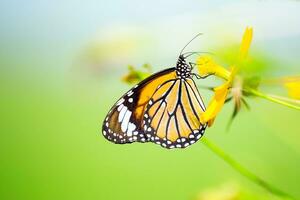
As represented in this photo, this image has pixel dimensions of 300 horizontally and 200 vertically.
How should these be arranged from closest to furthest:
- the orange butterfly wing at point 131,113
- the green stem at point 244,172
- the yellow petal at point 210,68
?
the green stem at point 244,172, the yellow petal at point 210,68, the orange butterfly wing at point 131,113

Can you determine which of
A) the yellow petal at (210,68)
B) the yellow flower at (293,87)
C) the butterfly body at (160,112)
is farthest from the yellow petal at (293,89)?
the butterfly body at (160,112)

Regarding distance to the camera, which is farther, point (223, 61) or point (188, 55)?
point (188, 55)

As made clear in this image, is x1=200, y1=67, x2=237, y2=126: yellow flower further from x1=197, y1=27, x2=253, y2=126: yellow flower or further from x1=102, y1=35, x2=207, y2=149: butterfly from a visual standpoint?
x1=102, y1=35, x2=207, y2=149: butterfly

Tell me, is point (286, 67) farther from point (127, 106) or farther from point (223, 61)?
point (127, 106)

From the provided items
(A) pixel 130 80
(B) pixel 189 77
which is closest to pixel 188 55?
(B) pixel 189 77

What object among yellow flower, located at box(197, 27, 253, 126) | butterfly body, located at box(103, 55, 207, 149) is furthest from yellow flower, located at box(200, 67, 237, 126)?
butterfly body, located at box(103, 55, 207, 149)

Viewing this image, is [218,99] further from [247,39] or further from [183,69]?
[183,69]

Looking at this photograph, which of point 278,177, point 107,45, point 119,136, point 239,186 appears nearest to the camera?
point 239,186

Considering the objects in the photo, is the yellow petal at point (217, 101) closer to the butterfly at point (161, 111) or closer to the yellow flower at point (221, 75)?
the yellow flower at point (221, 75)
